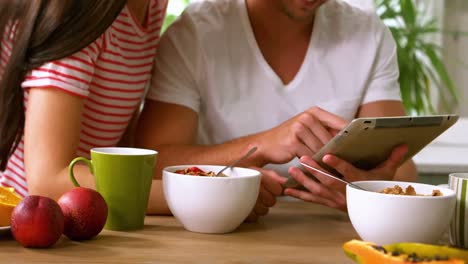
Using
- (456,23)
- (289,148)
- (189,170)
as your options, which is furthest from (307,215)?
(456,23)

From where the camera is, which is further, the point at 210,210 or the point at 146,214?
the point at 146,214

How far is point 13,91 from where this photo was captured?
1.51 metres

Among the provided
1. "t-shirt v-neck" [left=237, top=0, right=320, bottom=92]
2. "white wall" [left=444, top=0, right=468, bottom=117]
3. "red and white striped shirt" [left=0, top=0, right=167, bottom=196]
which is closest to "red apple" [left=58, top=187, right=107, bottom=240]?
"red and white striped shirt" [left=0, top=0, right=167, bottom=196]

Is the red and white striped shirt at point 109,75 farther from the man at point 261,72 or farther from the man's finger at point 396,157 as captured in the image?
the man's finger at point 396,157

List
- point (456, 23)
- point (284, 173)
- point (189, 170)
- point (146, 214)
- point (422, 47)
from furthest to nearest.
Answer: point (456, 23)
point (422, 47)
point (284, 173)
point (146, 214)
point (189, 170)

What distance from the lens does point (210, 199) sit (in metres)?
1.22

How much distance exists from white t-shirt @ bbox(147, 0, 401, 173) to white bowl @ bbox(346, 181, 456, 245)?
75cm

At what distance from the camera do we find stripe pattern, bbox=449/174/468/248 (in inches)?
45.4

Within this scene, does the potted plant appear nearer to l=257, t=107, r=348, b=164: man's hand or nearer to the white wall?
the white wall

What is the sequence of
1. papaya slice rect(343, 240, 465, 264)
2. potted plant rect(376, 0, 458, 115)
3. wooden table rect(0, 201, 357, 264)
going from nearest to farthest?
papaya slice rect(343, 240, 465, 264)
wooden table rect(0, 201, 357, 264)
potted plant rect(376, 0, 458, 115)

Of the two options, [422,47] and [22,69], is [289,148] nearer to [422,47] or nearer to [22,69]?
[22,69]

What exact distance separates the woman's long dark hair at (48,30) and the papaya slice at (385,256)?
27.9 inches

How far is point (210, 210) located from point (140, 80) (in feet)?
1.82

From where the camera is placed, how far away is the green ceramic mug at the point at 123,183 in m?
1.24
